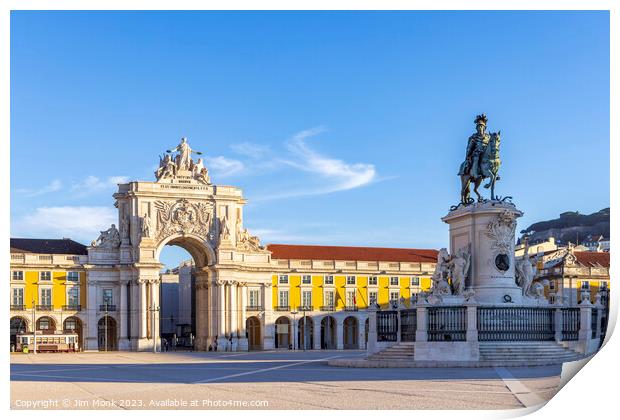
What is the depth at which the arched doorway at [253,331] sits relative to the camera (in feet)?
264

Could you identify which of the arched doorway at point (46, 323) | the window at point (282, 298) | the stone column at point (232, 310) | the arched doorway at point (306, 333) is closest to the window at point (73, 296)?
the arched doorway at point (46, 323)

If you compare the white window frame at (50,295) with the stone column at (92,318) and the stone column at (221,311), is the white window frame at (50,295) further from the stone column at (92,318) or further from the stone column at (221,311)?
the stone column at (221,311)

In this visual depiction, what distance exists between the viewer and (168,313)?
92688 millimetres

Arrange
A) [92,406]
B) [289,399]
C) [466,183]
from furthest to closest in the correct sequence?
1. [466,183]
2. [289,399]
3. [92,406]

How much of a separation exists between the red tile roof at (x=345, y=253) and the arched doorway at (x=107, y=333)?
13.9 metres

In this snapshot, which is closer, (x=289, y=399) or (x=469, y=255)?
(x=289, y=399)

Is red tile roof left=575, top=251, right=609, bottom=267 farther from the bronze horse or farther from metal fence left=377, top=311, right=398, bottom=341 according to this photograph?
the bronze horse

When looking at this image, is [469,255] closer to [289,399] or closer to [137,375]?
[137,375]

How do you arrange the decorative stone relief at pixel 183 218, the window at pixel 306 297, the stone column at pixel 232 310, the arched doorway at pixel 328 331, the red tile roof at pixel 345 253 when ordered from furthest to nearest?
1. the red tile roof at pixel 345 253
2. the window at pixel 306 297
3. the arched doorway at pixel 328 331
4. the stone column at pixel 232 310
5. the decorative stone relief at pixel 183 218

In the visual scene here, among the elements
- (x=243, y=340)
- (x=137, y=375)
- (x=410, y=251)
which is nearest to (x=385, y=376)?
(x=137, y=375)

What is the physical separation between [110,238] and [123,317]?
231 inches

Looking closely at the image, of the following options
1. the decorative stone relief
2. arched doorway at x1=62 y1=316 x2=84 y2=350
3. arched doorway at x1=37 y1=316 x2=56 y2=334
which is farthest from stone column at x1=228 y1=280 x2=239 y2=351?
arched doorway at x1=37 y1=316 x2=56 y2=334

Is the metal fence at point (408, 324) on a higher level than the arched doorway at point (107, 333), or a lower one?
higher
